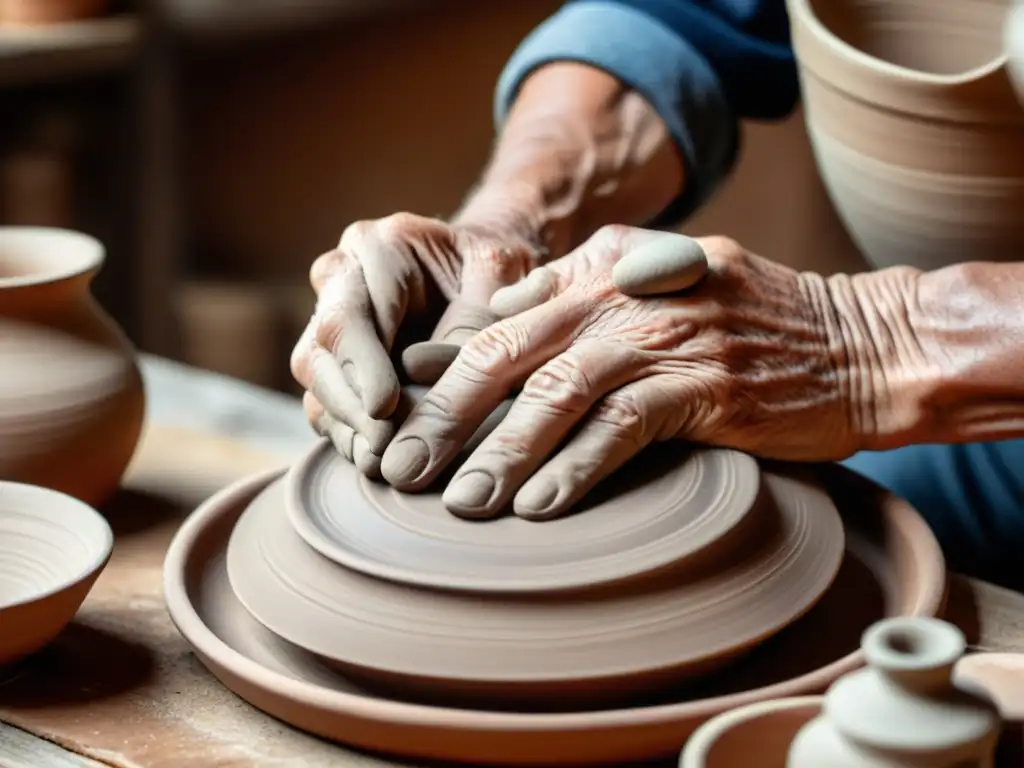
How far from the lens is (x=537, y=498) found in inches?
41.3

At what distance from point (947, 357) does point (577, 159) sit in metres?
0.58

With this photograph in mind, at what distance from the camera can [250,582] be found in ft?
3.66

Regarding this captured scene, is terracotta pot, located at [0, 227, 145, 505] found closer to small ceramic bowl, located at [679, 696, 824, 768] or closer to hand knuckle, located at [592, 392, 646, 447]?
hand knuckle, located at [592, 392, 646, 447]

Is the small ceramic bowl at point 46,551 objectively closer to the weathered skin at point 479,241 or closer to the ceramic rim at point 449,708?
the ceramic rim at point 449,708

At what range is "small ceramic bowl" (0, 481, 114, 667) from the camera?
3.45ft

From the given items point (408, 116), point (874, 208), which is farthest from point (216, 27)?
point (874, 208)

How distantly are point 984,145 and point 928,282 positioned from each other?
0.15 meters

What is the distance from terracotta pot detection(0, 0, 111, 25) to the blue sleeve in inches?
64.1

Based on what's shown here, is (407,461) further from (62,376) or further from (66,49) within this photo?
(66,49)

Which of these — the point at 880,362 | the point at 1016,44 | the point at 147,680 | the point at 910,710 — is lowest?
the point at 147,680

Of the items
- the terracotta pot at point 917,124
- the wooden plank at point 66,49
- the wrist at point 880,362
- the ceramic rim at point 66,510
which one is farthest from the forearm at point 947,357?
the wooden plank at point 66,49

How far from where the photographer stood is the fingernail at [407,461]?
1.08 meters

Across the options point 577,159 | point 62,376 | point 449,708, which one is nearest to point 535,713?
point 449,708

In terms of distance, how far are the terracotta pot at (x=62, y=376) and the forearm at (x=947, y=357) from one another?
719mm
